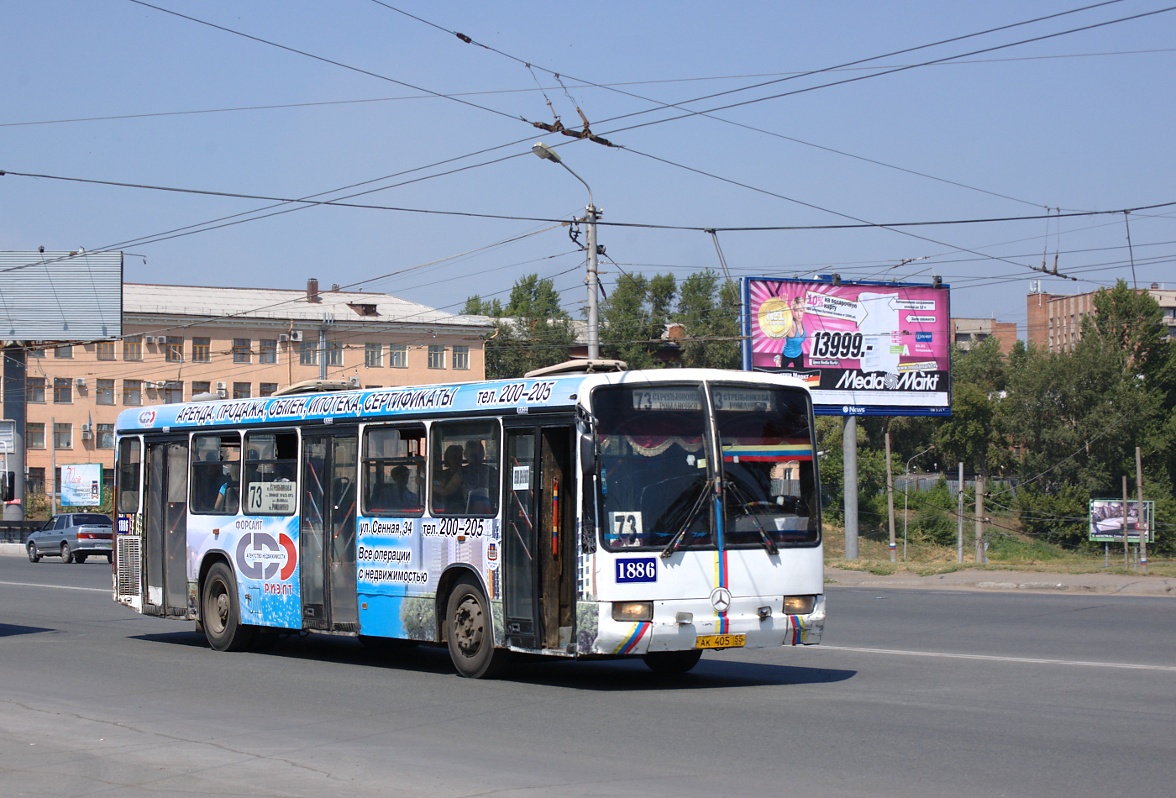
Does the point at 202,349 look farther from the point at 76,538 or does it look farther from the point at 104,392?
the point at 76,538

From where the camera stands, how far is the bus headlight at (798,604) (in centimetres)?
1201

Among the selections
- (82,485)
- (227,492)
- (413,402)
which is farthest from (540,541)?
(82,485)

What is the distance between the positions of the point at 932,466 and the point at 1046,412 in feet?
66.0

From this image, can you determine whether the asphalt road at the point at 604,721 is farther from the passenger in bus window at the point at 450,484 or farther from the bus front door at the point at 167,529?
the passenger in bus window at the point at 450,484

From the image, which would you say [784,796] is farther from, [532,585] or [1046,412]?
[1046,412]

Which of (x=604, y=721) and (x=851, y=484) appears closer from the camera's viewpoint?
(x=604, y=721)

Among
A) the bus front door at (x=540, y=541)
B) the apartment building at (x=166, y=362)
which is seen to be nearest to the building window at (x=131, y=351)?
the apartment building at (x=166, y=362)

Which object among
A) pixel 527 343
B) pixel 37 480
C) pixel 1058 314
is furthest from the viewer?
pixel 1058 314

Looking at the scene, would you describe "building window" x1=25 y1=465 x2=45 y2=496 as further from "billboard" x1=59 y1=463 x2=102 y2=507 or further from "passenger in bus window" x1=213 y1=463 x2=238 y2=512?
"passenger in bus window" x1=213 y1=463 x2=238 y2=512

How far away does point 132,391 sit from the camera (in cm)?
8219

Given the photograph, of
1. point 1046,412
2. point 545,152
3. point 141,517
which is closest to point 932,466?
point 1046,412

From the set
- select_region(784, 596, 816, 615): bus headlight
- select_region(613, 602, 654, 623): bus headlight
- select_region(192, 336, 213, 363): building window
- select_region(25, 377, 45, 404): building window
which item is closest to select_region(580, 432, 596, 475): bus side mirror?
select_region(613, 602, 654, 623): bus headlight

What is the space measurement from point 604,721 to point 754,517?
2.71 meters

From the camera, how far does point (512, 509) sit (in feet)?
40.7
